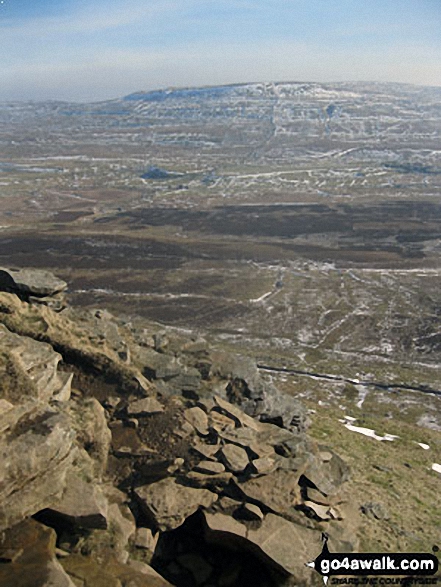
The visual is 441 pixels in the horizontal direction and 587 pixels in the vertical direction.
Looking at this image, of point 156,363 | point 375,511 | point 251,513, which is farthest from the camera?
point 156,363

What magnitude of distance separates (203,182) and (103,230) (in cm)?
6087

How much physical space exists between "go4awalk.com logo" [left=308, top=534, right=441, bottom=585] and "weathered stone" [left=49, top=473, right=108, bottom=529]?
4.77 m

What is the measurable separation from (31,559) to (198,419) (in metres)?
6.06

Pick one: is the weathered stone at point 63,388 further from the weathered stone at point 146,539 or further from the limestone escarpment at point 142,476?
the weathered stone at point 146,539

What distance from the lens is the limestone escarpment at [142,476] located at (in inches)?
409

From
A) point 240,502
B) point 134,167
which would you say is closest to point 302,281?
point 240,502

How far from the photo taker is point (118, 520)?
1137 cm

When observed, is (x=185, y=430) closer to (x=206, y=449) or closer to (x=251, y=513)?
(x=206, y=449)

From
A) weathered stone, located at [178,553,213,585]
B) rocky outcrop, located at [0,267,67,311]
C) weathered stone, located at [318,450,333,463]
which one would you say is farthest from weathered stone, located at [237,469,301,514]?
rocky outcrop, located at [0,267,67,311]

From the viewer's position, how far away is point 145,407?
14.6m

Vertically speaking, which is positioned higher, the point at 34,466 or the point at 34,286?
the point at 34,286

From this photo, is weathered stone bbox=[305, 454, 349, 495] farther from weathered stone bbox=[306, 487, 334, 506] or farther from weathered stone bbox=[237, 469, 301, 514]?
weathered stone bbox=[237, 469, 301, 514]

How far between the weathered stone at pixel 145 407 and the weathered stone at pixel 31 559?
454 centimetres

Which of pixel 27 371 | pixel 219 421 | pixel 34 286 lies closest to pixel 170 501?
pixel 219 421
